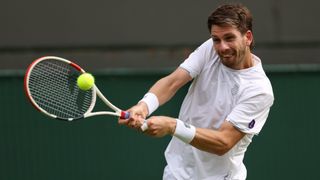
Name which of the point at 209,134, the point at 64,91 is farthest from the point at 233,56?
the point at 64,91

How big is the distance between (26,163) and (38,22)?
1.26 metres

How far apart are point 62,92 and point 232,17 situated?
113 cm

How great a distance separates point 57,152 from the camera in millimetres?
7520

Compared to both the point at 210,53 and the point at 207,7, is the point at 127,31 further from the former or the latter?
the point at 210,53

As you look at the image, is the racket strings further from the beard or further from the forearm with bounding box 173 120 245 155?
the beard

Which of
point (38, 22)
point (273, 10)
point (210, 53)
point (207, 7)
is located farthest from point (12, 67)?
point (210, 53)

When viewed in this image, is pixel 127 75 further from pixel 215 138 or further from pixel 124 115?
pixel 124 115

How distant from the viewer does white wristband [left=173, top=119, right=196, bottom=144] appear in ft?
15.4

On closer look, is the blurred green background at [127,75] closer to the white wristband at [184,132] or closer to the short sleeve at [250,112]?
the short sleeve at [250,112]

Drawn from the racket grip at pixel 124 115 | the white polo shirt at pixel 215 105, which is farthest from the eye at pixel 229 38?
the racket grip at pixel 124 115

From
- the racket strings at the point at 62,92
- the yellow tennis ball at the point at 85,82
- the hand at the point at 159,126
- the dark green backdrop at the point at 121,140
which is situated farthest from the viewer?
the dark green backdrop at the point at 121,140

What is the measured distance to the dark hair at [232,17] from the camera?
4.79m

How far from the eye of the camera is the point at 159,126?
4613 mm

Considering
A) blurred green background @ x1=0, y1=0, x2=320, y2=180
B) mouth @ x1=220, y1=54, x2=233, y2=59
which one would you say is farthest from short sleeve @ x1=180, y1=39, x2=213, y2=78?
blurred green background @ x1=0, y1=0, x2=320, y2=180
